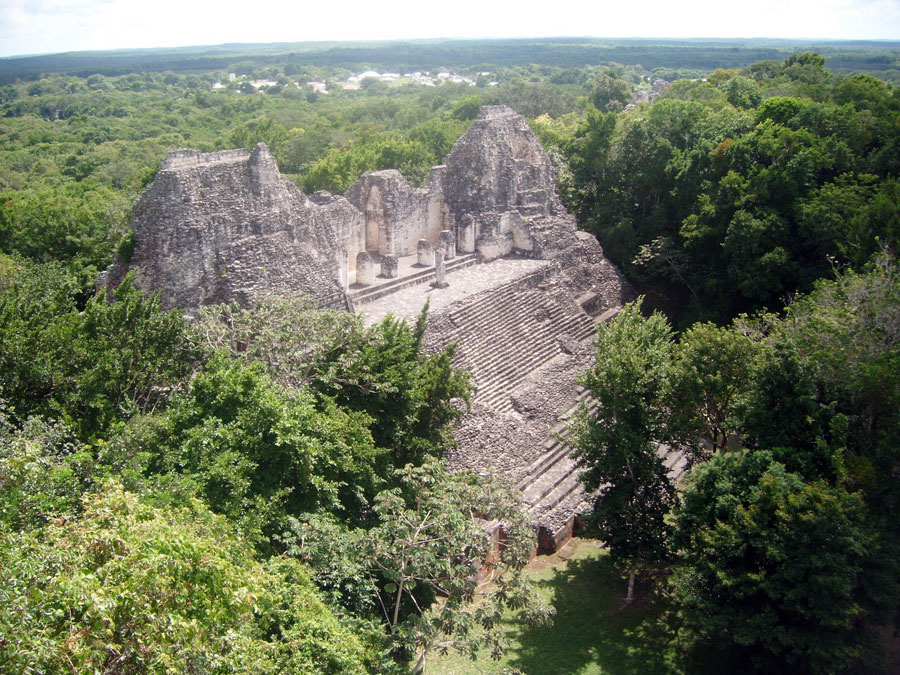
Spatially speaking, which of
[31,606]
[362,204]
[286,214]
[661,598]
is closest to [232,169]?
[286,214]

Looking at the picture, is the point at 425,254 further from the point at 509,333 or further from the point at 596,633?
the point at 596,633

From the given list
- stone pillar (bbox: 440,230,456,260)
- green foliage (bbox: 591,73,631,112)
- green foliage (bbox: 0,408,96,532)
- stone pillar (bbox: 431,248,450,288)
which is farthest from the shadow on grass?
green foliage (bbox: 591,73,631,112)

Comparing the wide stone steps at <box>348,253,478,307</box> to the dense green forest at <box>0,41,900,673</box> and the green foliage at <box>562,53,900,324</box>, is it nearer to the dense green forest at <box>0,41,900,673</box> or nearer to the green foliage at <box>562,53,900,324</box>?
the dense green forest at <box>0,41,900,673</box>

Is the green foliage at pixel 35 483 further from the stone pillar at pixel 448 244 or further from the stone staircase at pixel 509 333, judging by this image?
the stone pillar at pixel 448 244

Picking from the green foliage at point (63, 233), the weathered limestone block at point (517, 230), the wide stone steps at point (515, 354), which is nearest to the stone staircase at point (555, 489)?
the wide stone steps at point (515, 354)

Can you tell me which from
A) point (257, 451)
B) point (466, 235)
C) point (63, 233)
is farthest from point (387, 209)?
point (257, 451)

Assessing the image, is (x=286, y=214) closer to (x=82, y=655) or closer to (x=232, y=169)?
(x=232, y=169)
